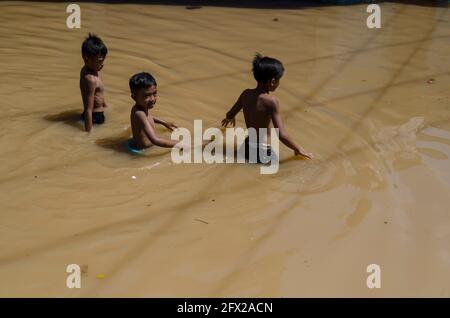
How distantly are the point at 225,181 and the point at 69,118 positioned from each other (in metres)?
1.60

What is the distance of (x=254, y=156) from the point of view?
4359 millimetres

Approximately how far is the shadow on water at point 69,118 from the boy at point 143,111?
0.64 metres

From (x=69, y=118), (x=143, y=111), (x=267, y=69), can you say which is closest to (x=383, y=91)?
(x=267, y=69)

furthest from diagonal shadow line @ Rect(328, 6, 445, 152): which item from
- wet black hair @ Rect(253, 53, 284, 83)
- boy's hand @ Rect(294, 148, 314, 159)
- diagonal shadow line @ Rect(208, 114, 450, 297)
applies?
wet black hair @ Rect(253, 53, 284, 83)

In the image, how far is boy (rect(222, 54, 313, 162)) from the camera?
407 cm

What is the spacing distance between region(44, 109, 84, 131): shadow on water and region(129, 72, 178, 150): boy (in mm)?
643

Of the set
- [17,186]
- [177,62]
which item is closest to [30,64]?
[177,62]

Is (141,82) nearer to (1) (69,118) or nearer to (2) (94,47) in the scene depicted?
(2) (94,47)

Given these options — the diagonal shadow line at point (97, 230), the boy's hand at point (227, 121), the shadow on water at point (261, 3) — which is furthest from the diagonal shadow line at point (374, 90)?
the shadow on water at point (261, 3)

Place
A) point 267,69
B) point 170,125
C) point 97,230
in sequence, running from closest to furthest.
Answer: point 97,230 → point 267,69 → point 170,125

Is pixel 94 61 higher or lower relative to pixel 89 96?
higher

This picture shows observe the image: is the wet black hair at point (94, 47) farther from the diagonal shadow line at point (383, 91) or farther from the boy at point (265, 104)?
the diagonal shadow line at point (383, 91)

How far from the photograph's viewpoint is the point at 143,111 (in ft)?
14.0
